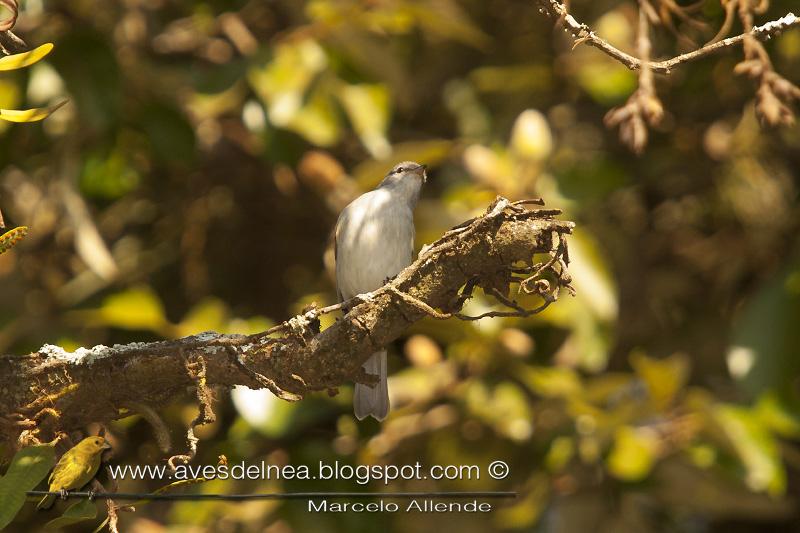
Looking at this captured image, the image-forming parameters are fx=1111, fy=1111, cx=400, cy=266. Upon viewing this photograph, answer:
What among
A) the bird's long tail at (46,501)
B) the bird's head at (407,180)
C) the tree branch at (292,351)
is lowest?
the bird's head at (407,180)

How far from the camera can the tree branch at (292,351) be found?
2207 mm

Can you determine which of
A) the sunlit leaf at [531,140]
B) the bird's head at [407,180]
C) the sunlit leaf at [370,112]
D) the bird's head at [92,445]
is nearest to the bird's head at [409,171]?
the bird's head at [407,180]

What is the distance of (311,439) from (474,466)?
0.67 m

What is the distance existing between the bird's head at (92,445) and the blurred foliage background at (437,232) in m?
1.20

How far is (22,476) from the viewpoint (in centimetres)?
223

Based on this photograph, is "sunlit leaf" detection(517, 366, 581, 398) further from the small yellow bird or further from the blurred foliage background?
the small yellow bird

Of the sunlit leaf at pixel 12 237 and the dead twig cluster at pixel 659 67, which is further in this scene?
the dead twig cluster at pixel 659 67

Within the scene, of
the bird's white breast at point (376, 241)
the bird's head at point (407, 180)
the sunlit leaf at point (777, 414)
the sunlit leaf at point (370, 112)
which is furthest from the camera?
the sunlit leaf at point (370, 112)

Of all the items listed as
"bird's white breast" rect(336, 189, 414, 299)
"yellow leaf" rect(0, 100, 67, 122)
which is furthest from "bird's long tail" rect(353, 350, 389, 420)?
"yellow leaf" rect(0, 100, 67, 122)

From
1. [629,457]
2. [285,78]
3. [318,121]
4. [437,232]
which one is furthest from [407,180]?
[629,457]

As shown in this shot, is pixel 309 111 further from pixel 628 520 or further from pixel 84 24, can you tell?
pixel 628 520

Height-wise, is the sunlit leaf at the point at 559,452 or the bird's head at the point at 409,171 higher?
the bird's head at the point at 409,171

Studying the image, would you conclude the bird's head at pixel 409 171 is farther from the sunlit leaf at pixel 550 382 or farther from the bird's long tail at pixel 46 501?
the bird's long tail at pixel 46 501

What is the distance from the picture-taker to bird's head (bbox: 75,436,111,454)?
2287 mm
